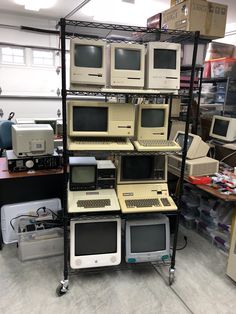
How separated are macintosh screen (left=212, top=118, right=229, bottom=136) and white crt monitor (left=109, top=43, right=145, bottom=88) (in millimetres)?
1805

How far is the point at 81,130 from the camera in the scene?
1.98 m

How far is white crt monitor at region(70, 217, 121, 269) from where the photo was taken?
2.05 metres

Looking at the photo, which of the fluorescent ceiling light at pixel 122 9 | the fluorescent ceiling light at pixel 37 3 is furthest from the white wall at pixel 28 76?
the fluorescent ceiling light at pixel 122 9

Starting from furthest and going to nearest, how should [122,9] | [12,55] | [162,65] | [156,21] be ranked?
1. [12,55]
2. [122,9]
3. [156,21]
4. [162,65]

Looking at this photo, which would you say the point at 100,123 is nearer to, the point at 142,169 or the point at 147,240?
the point at 142,169

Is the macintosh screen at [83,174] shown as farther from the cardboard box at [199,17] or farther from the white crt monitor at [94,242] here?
the cardboard box at [199,17]

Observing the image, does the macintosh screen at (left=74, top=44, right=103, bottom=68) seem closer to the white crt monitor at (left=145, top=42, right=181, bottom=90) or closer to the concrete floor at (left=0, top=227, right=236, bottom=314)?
the white crt monitor at (left=145, top=42, right=181, bottom=90)

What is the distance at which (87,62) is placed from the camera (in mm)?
1818

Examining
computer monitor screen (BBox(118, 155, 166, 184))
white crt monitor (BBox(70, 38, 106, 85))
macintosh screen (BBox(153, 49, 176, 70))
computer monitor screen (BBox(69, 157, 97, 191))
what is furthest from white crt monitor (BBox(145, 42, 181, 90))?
computer monitor screen (BBox(69, 157, 97, 191))

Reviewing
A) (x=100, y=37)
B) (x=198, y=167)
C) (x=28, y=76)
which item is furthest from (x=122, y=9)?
(x=198, y=167)

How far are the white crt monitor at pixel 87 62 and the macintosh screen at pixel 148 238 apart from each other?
48.5 inches

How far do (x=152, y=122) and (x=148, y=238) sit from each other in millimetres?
961

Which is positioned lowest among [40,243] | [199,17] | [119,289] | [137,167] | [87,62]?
[119,289]

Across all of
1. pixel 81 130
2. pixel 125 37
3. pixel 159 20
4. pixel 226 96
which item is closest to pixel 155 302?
pixel 81 130
